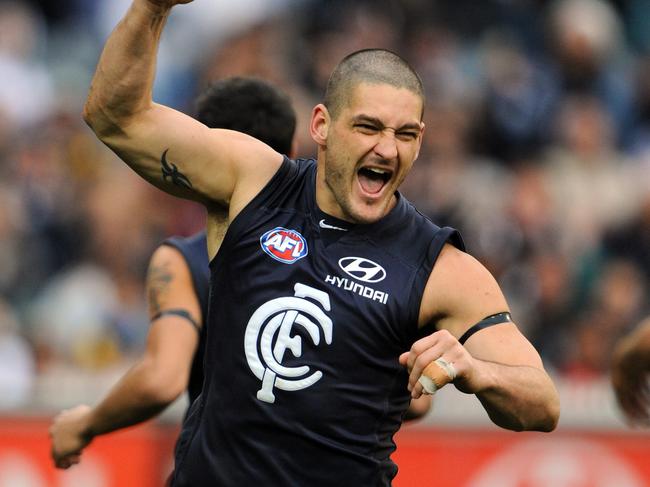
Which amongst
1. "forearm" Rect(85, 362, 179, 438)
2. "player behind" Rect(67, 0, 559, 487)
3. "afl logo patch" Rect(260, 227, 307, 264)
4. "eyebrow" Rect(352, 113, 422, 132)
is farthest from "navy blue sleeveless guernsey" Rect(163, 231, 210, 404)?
"eyebrow" Rect(352, 113, 422, 132)

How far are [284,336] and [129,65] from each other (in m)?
1.08

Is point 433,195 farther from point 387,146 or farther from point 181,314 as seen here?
point 387,146

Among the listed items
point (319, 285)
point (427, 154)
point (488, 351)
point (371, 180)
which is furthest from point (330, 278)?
point (427, 154)

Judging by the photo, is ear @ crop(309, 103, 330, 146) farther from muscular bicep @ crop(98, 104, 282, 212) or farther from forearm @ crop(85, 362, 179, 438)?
forearm @ crop(85, 362, 179, 438)

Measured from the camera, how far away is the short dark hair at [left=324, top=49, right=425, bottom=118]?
4809 millimetres

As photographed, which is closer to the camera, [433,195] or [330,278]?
[330,278]

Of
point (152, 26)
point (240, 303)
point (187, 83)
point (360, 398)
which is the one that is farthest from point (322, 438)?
point (187, 83)

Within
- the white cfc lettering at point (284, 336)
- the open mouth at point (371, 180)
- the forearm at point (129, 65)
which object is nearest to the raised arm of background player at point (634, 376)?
the open mouth at point (371, 180)

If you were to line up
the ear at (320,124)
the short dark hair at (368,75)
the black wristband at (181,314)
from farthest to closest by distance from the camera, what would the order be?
the black wristband at (181,314)
the ear at (320,124)
the short dark hair at (368,75)

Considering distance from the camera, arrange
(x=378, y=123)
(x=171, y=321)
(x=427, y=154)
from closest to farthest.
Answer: (x=378, y=123) → (x=171, y=321) → (x=427, y=154)

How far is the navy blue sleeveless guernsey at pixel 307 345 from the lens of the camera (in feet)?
15.5

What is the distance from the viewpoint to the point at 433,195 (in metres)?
10.4

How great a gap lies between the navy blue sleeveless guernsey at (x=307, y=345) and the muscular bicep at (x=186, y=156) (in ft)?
0.35

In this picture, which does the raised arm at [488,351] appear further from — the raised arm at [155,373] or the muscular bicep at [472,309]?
the raised arm at [155,373]
